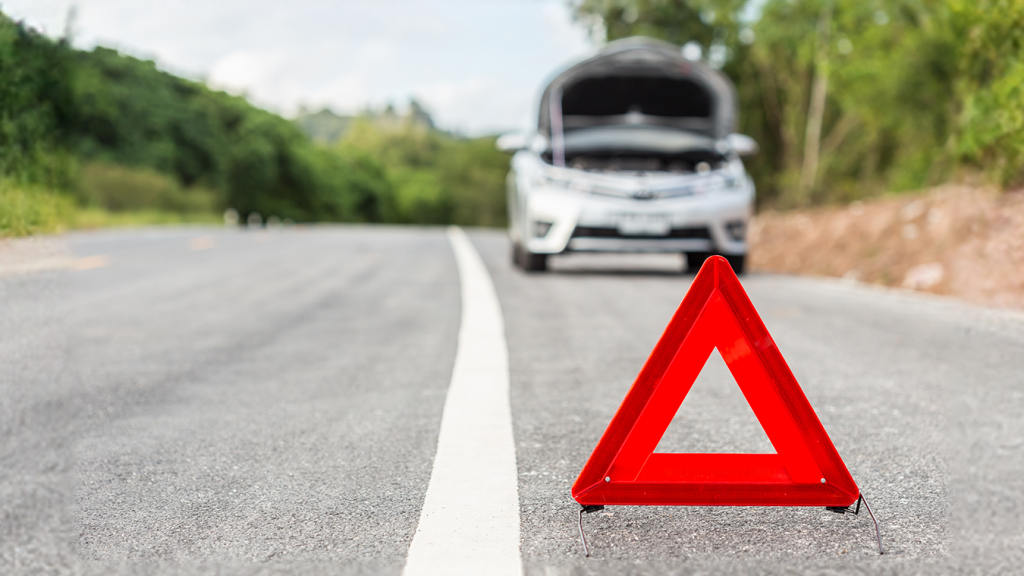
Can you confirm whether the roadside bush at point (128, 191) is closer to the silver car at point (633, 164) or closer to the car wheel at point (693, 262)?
the silver car at point (633, 164)

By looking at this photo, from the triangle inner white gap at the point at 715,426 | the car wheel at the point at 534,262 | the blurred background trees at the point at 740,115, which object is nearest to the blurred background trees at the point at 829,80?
the blurred background trees at the point at 740,115

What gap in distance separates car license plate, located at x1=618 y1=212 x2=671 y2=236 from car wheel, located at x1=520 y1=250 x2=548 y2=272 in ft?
3.68

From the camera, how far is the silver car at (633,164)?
8.50 meters

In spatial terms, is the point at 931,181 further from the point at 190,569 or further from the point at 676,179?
the point at 190,569

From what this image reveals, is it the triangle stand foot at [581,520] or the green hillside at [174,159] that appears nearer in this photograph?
the triangle stand foot at [581,520]

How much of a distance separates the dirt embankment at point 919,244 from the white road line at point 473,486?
2.51m

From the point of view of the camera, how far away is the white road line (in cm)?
198

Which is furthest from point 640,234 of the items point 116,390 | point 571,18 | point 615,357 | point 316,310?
point 571,18

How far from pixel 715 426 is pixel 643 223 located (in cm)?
535

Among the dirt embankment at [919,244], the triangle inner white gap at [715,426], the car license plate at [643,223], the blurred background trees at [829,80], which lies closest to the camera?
the triangle inner white gap at [715,426]

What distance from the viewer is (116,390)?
13.0ft

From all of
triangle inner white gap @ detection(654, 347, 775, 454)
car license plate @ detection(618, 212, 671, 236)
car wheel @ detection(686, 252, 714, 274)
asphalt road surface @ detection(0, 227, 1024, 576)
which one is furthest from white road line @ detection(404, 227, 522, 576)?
car wheel @ detection(686, 252, 714, 274)

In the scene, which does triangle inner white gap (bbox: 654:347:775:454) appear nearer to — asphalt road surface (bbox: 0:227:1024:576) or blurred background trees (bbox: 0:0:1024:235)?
asphalt road surface (bbox: 0:227:1024:576)

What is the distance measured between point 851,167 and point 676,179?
80.9 feet
